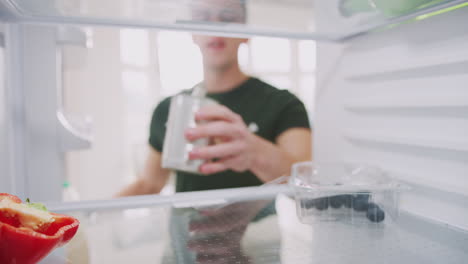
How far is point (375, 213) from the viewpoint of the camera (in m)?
0.73

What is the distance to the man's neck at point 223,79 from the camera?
1.79 m

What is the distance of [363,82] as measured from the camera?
1056mm

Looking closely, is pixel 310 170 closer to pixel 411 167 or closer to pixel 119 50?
pixel 411 167

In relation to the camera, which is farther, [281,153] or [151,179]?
[151,179]

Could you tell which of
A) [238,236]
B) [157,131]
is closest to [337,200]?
[238,236]

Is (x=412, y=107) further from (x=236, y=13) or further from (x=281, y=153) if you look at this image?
(x=281, y=153)

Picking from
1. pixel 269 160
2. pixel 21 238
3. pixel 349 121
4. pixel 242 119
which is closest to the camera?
pixel 21 238

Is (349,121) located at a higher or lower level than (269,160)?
higher

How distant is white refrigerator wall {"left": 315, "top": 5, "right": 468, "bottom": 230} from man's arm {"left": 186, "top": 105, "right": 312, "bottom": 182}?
288 mm

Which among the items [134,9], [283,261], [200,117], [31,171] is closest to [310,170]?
[200,117]

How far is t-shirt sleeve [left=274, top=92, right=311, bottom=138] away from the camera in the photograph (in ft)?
5.53

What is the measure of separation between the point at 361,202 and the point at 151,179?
1265 millimetres

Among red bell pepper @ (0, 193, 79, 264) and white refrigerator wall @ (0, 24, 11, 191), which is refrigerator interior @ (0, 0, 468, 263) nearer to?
white refrigerator wall @ (0, 24, 11, 191)

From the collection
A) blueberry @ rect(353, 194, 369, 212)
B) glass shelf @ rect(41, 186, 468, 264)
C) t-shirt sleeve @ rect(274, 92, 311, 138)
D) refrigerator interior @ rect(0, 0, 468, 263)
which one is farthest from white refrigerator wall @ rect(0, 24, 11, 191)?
t-shirt sleeve @ rect(274, 92, 311, 138)
